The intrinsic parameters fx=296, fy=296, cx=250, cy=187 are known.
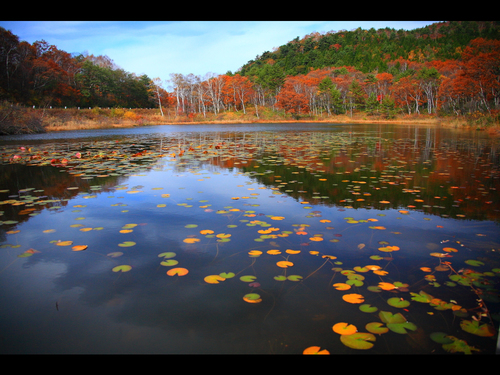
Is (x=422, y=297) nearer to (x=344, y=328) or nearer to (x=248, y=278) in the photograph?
(x=344, y=328)

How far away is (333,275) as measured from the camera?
214cm

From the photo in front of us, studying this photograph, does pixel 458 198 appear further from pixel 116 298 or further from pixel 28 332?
pixel 28 332

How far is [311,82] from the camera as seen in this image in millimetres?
57750

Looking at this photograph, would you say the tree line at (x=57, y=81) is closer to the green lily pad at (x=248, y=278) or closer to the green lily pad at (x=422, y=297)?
the green lily pad at (x=248, y=278)

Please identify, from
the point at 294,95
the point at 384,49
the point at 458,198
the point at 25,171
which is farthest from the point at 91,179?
the point at 384,49

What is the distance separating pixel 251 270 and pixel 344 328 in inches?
32.2

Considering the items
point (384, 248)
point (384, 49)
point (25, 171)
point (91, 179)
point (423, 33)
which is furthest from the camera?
point (423, 33)

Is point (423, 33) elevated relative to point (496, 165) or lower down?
elevated

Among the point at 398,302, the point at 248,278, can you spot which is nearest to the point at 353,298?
the point at 398,302

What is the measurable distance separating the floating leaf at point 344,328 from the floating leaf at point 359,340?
0.02 m

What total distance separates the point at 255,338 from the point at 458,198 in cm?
409

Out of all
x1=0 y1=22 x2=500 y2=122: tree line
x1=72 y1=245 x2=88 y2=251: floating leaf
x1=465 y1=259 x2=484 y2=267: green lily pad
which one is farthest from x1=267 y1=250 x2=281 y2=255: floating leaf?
x1=0 y1=22 x2=500 y2=122: tree line

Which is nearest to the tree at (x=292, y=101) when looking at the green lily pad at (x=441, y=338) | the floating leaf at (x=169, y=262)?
the floating leaf at (x=169, y=262)

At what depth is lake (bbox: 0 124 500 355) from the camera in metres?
1.53
